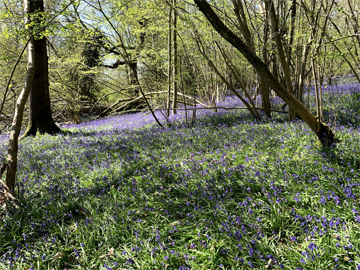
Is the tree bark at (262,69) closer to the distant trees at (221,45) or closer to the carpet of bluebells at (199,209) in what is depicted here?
the distant trees at (221,45)

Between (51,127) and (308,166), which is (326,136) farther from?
(51,127)

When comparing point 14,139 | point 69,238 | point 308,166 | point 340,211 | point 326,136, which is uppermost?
point 14,139

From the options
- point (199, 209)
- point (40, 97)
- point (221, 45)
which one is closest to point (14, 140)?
point (199, 209)

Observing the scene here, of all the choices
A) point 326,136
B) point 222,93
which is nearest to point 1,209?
point 326,136

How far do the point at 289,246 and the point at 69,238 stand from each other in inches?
105

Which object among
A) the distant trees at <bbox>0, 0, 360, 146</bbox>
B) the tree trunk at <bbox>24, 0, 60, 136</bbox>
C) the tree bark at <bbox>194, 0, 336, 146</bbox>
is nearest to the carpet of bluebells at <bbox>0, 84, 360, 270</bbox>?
the tree bark at <bbox>194, 0, 336, 146</bbox>

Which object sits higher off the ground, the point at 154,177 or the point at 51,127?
the point at 51,127

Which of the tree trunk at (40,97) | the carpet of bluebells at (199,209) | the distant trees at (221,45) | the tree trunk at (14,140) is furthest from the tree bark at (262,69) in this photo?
the tree trunk at (40,97)

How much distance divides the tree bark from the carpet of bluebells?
29 cm

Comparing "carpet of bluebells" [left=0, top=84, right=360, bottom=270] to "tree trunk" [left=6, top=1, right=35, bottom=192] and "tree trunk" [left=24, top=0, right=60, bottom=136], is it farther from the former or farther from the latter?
"tree trunk" [left=24, top=0, right=60, bottom=136]

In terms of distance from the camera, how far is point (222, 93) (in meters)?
13.7

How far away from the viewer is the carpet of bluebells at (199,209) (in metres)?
2.34

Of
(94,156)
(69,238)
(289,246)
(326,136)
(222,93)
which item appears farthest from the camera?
(222,93)

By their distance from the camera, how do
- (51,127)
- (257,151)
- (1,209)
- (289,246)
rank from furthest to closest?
(51,127), (257,151), (1,209), (289,246)
